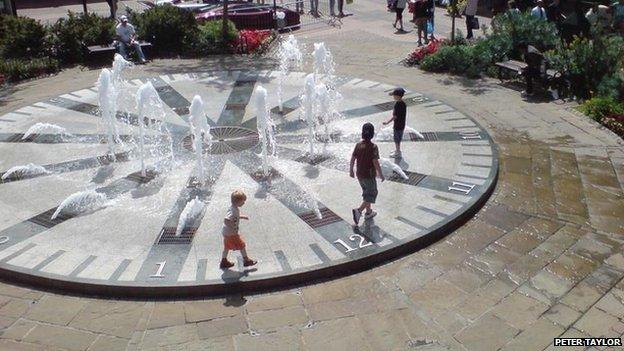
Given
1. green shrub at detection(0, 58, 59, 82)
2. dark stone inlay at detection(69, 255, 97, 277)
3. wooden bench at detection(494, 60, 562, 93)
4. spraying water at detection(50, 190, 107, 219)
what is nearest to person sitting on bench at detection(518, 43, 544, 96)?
wooden bench at detection(494, 60, 562, 93)

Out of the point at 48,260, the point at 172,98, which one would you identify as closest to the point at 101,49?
the point at 172,98

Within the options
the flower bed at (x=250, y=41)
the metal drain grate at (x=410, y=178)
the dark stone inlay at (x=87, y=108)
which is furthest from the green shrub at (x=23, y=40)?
the metal drain grate at (x=410, y=178)

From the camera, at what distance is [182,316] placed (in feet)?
23.6

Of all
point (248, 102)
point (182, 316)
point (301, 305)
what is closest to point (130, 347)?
point (182, 316)

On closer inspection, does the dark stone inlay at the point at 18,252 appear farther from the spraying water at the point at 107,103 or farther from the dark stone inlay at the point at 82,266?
the spraying water at the point at 107,103

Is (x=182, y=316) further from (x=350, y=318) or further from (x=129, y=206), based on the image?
(x=129, y=206)

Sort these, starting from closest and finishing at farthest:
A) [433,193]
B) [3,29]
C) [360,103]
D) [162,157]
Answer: [433,193]
[162,157]
[360,103]
[3,29]

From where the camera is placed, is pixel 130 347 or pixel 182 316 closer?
pixel 130 347

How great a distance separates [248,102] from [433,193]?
568 cm

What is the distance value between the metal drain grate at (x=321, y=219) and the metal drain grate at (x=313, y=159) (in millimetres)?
1770

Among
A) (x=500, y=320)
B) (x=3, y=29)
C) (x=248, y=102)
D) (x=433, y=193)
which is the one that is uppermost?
(x=3, y=29)

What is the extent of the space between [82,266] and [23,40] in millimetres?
12707

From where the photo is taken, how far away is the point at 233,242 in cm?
771

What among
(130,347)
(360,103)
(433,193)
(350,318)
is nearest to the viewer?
(130,347)
